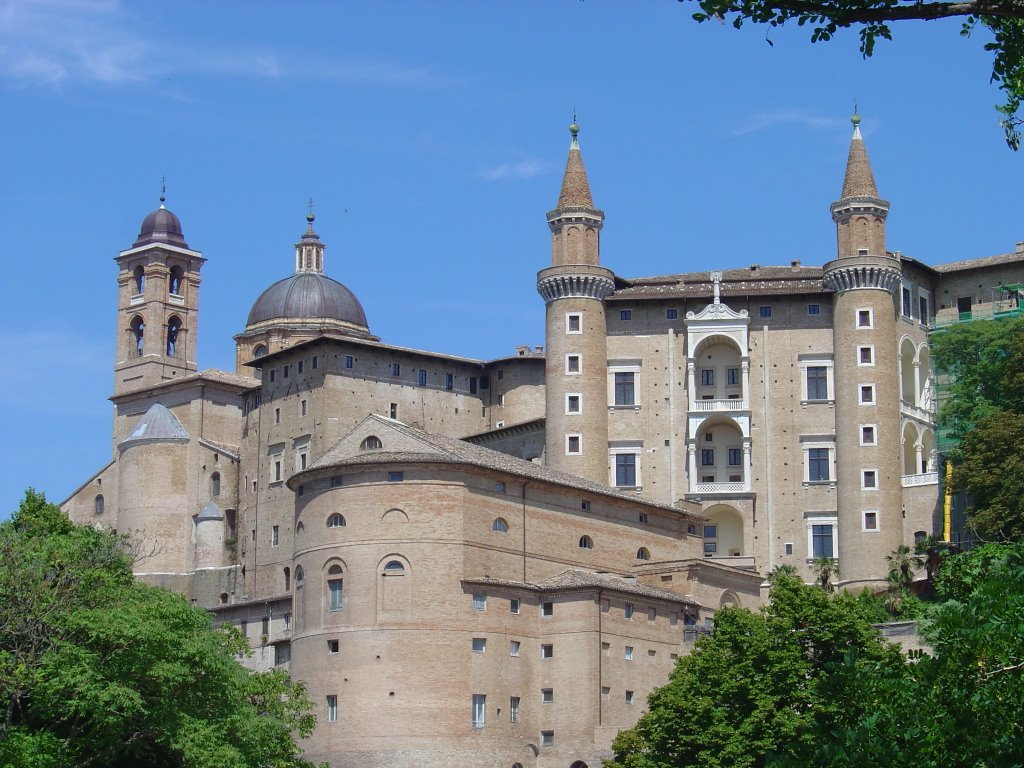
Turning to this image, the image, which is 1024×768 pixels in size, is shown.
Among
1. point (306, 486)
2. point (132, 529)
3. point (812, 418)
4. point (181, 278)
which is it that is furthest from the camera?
point (181, 278)

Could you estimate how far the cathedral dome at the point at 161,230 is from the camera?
11350cm

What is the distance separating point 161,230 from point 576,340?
36298mm

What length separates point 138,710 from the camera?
52344 mm

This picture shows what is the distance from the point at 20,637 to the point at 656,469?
38.9 metres

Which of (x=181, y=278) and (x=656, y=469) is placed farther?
(x=181, y=278)

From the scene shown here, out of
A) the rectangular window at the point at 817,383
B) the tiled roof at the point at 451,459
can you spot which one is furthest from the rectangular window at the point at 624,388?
the tiled roof at the point at 451,459

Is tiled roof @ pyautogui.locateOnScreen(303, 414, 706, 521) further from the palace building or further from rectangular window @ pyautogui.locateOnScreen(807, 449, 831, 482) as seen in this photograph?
rectangular window @ pyautogui.locateOnScreen(807, 449, 831, 482)

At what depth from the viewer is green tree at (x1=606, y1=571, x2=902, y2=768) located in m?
52.9

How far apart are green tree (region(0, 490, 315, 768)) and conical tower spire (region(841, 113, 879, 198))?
134 feet

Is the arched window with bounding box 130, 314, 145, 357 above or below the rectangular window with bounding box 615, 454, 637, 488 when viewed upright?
above

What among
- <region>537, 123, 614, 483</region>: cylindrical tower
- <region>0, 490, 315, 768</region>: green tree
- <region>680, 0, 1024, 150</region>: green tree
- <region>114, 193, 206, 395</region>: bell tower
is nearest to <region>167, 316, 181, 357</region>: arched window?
<region>114, 193, 206, 395</region>: bell tower

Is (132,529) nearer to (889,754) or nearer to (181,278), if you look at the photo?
(181,278)

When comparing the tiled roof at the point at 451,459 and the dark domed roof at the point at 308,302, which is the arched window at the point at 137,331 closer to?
the dark domed roof at the point at 308,302

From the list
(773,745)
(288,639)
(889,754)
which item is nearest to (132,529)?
(288,639)
